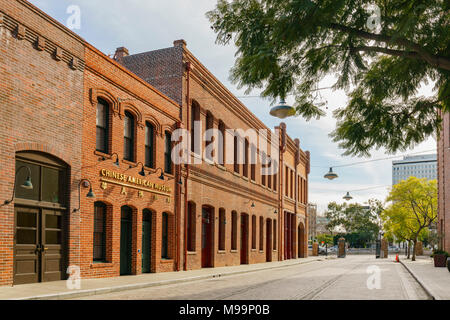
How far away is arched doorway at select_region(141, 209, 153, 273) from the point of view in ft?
63.6

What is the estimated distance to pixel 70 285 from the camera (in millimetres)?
13148

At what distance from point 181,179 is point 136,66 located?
6.12 meters

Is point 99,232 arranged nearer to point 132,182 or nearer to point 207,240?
point 132,182

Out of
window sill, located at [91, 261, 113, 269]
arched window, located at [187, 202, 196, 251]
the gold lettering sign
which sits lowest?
window sill, located at [91, 261, 113, 269]

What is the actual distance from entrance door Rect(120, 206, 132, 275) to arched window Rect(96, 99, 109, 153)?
260cm

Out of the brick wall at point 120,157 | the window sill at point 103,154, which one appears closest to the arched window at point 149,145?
the brick wall at point 120,157

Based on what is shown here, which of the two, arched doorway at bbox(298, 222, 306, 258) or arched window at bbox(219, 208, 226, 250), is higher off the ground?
arched window at bbox(219, 208, 226, 250)

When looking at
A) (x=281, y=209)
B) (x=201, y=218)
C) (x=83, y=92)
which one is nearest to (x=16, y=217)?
(x=83, y=92)

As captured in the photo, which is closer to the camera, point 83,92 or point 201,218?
Result: point 83,92

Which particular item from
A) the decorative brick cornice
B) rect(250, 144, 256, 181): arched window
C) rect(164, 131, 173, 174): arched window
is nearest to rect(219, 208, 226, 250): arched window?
rect(250, 144, 256, 181): arched window

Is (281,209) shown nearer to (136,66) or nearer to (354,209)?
(136,66)

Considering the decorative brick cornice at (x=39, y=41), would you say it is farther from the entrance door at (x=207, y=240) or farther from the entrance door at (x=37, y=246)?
the entrance door at (x=207, y=240)

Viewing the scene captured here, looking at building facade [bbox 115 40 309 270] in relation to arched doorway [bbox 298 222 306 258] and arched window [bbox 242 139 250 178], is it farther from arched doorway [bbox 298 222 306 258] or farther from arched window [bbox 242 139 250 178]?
arched doorway [bbox 298 222 306 258]

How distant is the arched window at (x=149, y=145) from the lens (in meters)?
19.9
